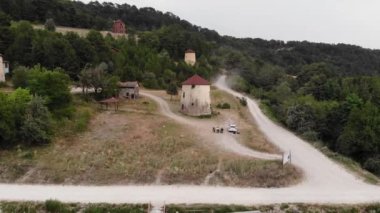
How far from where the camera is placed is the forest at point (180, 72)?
142ft

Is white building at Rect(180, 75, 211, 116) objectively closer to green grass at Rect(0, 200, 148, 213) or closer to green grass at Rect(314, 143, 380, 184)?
green grass at Rect(314, 143, 380, 184)

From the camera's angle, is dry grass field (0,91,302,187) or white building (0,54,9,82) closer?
dry grass field (0,91,302,187)

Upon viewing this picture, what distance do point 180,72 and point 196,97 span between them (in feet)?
70.8

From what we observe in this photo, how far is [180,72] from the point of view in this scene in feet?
223

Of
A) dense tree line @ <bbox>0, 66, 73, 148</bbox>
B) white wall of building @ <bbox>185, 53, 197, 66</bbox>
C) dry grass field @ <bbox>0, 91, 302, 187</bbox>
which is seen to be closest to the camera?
dry grass field @ <bbox>0, 91, 302, 187</bbox>

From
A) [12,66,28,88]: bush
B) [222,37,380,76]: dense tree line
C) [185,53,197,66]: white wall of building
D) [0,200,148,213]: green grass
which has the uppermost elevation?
[222,37,380,76]: dense tree line

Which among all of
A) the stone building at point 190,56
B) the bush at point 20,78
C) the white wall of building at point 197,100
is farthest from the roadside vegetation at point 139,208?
the stone building at point 190,56

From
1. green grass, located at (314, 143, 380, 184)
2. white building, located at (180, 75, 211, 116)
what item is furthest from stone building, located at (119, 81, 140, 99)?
green grass, located at (314, 143, 380, 184)

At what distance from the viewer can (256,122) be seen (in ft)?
162

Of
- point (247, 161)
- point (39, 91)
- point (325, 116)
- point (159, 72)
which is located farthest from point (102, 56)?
point (247, 161)

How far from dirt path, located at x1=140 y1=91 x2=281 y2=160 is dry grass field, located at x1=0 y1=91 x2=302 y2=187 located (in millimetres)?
1218

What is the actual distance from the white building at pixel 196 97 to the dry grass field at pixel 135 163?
734cm

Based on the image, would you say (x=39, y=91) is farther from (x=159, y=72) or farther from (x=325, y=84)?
(x=325, y=84)

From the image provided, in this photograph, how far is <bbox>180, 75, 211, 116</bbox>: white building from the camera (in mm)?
46781
